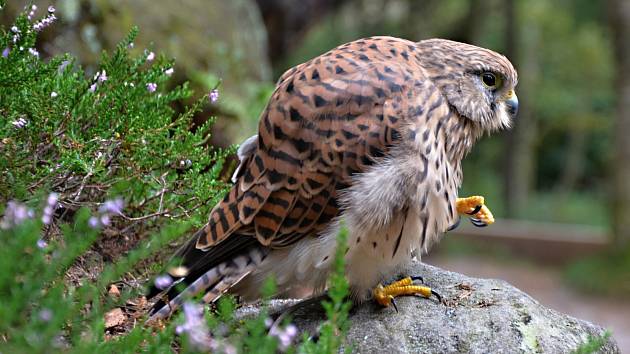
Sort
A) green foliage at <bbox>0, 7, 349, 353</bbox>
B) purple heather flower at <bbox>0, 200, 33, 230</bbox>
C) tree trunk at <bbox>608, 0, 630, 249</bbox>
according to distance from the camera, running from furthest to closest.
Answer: tree trunk at <bbox>608, 0, 630, 249</bbox>
green foliage at <bbox>0, 7, 349, 353</bbox>
purple heather flower at <bbox>0, 200, 33, 230</bbox>

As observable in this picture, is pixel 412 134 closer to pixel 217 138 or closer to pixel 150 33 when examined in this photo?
pixel 217 138

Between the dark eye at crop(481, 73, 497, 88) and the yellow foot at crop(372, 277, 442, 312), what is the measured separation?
733 millimetres

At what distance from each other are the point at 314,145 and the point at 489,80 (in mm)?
727

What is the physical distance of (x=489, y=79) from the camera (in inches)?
102

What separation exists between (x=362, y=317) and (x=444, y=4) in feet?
40.7

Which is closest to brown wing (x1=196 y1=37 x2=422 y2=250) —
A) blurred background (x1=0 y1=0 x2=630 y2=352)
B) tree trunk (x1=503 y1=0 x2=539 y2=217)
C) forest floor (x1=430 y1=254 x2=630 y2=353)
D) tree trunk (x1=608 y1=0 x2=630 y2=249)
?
blurred background (x1=0 y1=0 x2=630 y2=352)

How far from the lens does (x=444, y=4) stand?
14.0m

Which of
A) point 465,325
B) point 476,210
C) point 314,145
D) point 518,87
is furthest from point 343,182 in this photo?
point 518,87

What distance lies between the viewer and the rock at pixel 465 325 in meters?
2.22

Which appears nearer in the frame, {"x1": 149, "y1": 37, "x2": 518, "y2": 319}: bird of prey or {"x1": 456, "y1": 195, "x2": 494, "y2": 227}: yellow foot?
{"x1": 149, "y1": 37, "x2": 518, "y2": 319}: bird of prey

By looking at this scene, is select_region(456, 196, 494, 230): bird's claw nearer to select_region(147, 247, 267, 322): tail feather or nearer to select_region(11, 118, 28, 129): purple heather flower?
select_region(147, 247, 267, 322): tail feather

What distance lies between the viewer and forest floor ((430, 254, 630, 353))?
24.5ft

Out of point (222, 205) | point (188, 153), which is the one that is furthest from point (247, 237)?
point (188, 153)

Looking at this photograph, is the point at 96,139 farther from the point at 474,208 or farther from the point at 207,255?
the point at 474,208
